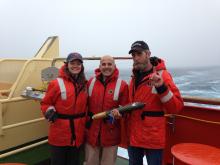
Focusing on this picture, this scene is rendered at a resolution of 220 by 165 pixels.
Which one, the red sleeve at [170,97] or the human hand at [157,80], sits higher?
the human hand at [157,80]

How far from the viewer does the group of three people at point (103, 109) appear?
99.0 inches

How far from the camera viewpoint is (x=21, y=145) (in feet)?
12.0

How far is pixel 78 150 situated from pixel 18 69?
216 cm

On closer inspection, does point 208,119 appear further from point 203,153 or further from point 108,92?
point 108,92

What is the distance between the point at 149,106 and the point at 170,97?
259 mm

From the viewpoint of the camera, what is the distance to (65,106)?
2762 millimetres

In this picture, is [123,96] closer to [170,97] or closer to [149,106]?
[149,106]

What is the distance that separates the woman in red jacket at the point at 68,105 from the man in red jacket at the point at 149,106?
1.85 ft

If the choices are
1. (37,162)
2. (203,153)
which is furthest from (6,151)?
(203,153)

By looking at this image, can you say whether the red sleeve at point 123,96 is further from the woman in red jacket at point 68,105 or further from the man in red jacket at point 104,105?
the woman in red jacket at point 68,105

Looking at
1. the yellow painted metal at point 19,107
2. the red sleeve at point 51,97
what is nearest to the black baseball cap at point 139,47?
the red sleeve at point 51,97

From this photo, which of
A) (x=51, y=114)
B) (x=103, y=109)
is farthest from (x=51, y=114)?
(x=103, y=109)

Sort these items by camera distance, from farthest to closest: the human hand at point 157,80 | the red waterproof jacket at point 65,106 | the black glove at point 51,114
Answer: the red waterproof jacket at point 65,106 → the black glove at point 51,114 → the human hand at point 157,80

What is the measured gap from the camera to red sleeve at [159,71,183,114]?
7.63 ft
